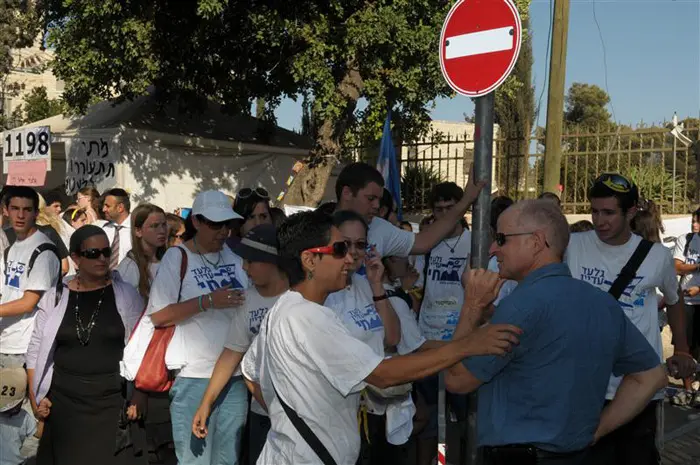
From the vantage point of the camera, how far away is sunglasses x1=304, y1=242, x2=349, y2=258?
3.08m

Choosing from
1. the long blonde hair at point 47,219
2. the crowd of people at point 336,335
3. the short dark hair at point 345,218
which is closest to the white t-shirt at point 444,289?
the crowd of people at point 336,335

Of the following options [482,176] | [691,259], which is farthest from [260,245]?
[691,259]

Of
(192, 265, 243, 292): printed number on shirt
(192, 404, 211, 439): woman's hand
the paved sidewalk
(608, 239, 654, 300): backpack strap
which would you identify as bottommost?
the paved sidewalk

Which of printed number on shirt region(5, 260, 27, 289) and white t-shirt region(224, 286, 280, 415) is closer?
white t-shirt region(224, 286, 280, 415)

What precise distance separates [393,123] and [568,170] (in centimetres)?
357

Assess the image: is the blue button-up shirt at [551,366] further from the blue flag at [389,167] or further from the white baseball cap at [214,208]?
the blue flag at [389,167]

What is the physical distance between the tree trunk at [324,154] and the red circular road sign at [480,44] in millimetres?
10758

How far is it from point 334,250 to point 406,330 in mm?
1404

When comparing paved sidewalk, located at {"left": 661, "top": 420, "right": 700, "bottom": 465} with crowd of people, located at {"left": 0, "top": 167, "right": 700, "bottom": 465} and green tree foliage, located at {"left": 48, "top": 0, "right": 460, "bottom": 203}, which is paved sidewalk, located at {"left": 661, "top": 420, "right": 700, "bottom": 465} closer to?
crowd of people, located at {"left": 0, "top": 167, "right": 700, "bottom": 465}

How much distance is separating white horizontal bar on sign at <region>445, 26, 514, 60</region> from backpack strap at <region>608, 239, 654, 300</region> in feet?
5.64

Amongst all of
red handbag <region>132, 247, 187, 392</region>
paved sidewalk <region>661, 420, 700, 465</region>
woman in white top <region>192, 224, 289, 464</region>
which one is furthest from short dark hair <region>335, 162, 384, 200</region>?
paved sidewalk <region>661, 420, 700, 465</region>

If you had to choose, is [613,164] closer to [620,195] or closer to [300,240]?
[620,195]

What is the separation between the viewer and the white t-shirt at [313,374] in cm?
283

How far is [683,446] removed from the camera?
6.86 meters
